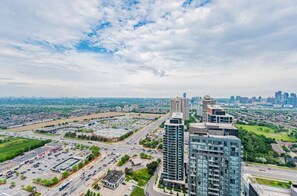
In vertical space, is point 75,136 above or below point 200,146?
below

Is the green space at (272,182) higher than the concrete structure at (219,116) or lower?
lower

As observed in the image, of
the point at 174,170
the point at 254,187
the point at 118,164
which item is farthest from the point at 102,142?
the point at 254,187

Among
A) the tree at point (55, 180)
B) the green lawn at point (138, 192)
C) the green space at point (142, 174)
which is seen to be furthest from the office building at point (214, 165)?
the tree at point (55, 180)

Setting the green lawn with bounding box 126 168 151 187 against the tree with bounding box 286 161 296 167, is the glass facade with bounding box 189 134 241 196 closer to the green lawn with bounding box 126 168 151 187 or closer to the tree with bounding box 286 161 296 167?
the green lawn with bounding box 126 168 151 187

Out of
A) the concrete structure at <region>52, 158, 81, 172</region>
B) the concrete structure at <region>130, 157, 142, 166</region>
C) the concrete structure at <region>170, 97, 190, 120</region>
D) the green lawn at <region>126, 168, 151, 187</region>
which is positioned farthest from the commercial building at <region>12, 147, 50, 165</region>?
the concrete structure at <region>170, 97, 190, 120</region>

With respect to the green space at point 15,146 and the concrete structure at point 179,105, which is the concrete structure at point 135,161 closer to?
the green space at point 15,146

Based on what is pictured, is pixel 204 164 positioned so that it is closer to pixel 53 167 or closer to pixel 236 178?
pixel 236 178
